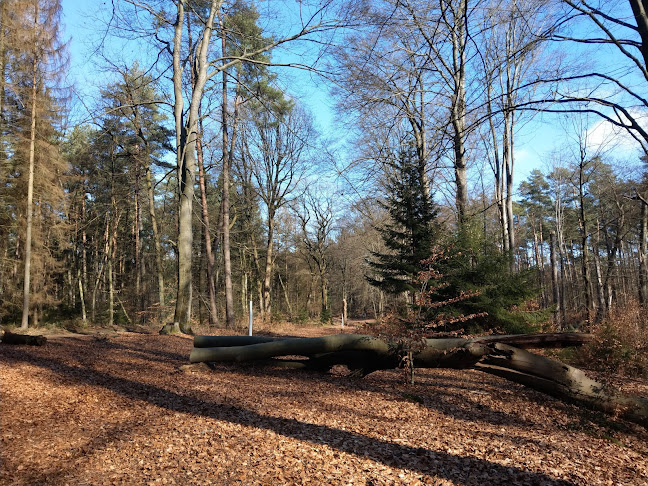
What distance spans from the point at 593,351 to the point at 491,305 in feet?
7.17

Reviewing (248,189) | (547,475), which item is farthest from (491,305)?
(248,189)

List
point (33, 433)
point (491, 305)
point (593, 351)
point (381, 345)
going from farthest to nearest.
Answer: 1. point (491, 305)
2. point (593, 351)
3. point (381, 345)
4. point (33, 433)

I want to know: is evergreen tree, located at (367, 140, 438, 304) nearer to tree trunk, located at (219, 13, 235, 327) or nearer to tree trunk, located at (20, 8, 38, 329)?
tree trunk, located at (219, 13, 235, 327)

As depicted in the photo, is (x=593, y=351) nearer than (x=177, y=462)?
No

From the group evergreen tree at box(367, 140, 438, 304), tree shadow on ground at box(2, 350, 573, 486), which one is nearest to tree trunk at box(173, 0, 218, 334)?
tree shadow on ground at box(2, 350, 573, 486)

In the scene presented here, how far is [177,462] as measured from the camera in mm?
3389

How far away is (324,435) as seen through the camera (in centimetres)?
425

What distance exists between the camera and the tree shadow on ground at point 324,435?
3.54m

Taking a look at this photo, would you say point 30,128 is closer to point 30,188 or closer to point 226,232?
point 30,188

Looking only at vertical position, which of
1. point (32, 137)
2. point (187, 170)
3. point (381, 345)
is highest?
point (32, 137)

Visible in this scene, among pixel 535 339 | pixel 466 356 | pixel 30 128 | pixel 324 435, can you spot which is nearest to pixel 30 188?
pixel 30 128

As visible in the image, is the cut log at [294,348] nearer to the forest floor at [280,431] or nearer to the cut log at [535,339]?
the forest floor at [280,431]

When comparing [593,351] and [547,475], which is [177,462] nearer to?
[547,475]

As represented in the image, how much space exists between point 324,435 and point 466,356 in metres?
2.82
